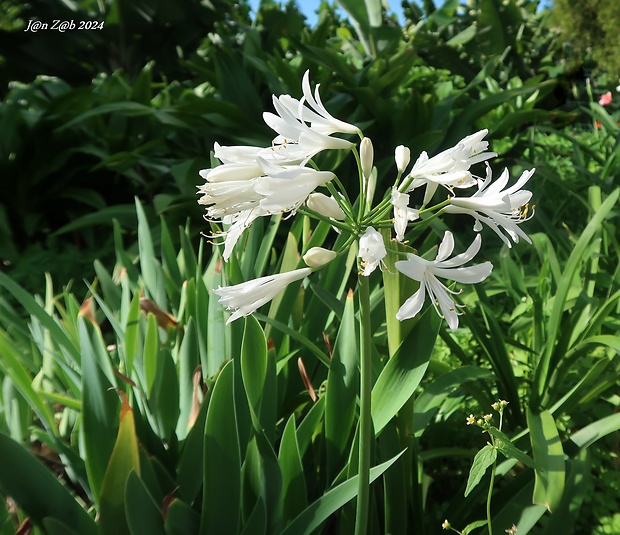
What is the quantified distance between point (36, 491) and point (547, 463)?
86cm

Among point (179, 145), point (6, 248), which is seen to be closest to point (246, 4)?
point (179, 145)

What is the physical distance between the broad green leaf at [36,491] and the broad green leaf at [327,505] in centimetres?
31

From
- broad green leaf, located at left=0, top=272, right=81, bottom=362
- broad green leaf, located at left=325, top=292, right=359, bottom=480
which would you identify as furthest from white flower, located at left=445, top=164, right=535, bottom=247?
broad green leaf, located at left=0, top=272, right=81, bottom=362

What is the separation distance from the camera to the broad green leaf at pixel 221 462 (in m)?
0.95

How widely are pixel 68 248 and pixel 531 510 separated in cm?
251

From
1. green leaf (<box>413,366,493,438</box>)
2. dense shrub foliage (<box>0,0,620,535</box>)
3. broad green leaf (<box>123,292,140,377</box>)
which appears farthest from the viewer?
broad green leaf (<box>123,292,140,377</box>)

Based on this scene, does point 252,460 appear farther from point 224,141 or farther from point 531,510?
point 224,141

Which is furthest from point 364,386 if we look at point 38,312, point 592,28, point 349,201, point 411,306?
point 592,28

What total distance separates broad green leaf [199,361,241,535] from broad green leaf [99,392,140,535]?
0.11m

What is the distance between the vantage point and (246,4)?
8.23 meters

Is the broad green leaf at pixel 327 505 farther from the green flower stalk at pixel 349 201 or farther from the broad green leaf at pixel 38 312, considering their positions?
the broad green leaf at pixel 38 312

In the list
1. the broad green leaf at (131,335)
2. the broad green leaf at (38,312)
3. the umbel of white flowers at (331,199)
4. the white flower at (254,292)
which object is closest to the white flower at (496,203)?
the umbel of white flowers at (331,199)

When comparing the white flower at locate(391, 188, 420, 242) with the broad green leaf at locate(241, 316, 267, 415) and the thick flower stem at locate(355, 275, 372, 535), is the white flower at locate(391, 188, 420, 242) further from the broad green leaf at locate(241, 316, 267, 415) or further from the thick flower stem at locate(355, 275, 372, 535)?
the broad green leaf at locate(241, 316, 267, 415)

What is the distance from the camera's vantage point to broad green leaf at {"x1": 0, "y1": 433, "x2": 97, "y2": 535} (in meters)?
0.88
